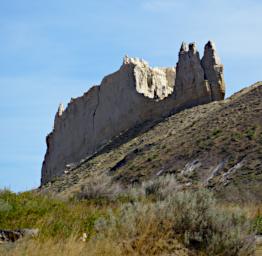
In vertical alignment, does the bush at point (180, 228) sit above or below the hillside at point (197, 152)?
below

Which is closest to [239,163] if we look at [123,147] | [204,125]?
[204,125]

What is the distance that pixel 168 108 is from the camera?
60844 mm

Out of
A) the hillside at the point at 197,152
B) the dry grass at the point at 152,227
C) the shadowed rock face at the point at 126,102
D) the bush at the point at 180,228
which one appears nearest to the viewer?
the dry grass at the point at 152,227

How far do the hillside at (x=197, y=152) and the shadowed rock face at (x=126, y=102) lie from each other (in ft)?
6.03

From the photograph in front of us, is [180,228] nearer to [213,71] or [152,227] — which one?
[152,227]

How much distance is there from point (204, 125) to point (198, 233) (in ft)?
133

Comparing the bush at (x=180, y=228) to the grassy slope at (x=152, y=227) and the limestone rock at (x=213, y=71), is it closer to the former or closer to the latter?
the grassy slope at (x=152, y=227)

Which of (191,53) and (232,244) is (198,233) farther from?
(191,53)

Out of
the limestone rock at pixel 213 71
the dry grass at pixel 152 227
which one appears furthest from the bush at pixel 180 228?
the limestone rock at pixel 213 71

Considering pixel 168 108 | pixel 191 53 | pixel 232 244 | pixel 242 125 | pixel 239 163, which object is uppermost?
pixel 191 53

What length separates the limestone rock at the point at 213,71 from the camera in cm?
5875

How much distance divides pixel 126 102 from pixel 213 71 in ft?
31.7

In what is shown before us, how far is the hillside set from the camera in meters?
36.7

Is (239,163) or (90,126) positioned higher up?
(90,126)
